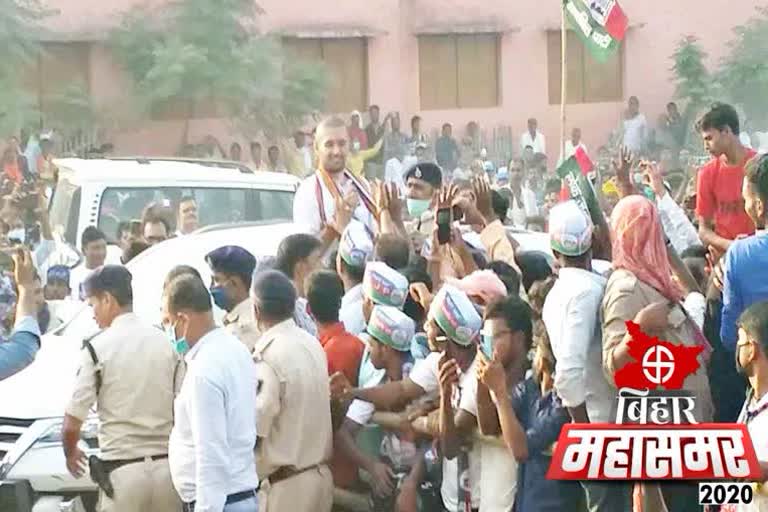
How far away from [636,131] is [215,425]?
24.6 m

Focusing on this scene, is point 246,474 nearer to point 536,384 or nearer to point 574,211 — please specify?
point 536,384

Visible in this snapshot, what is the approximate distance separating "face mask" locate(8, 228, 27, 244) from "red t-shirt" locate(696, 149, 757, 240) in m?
6.99

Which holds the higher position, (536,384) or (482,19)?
(482,19)

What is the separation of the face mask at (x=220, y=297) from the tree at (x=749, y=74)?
80.1ft

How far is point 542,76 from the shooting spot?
33.0 meters

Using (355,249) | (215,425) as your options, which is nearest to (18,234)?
(355,249)

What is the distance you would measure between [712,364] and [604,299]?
692 mm

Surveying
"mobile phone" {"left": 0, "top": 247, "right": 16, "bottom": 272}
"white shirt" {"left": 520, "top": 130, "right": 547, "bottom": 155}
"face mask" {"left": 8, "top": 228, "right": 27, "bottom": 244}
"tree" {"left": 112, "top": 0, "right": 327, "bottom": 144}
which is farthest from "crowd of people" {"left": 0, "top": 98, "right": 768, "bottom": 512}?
"white shirt" {"left": 520, "top": 130, "right": 547, "bottom": 155}

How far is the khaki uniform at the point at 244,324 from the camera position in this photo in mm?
8664

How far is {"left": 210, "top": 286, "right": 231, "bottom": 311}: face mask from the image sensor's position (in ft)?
28.9

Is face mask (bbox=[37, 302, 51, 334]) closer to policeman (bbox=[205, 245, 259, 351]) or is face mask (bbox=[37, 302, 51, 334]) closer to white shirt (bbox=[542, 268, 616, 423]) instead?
policeman (bbox=[205, 245, 259, 351])

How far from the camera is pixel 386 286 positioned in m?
8.82

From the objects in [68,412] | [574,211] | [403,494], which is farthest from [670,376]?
[68,412]

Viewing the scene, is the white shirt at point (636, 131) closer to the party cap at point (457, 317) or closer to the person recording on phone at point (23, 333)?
the person recording on phone at point (23, 333)
